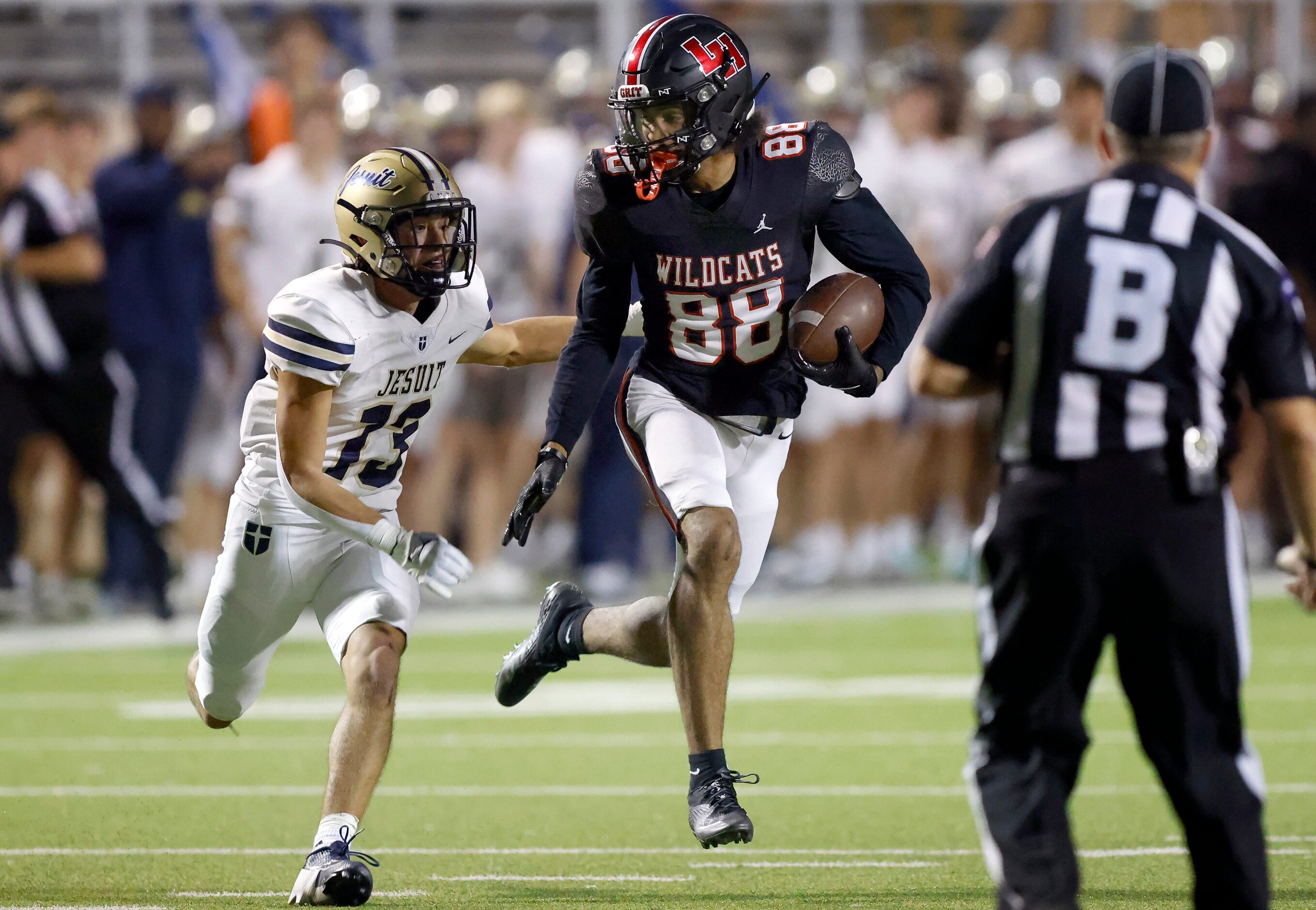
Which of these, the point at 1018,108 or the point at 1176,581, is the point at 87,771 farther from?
the point at 1018,108

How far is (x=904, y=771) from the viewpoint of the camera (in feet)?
18.5

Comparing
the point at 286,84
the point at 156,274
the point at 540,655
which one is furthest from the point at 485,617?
the point at 540,655

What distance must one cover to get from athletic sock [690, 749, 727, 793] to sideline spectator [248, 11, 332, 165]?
5865 millimetres

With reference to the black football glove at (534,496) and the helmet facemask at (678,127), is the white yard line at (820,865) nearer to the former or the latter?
the black football glove at (534,496)

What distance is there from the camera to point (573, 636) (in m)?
4.88

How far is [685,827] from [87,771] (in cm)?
186

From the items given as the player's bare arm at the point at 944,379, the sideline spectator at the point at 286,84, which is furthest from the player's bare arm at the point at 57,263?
the player's bare arm at the point at 944,379

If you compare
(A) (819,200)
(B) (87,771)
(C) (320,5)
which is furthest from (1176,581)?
(C) (320,5)

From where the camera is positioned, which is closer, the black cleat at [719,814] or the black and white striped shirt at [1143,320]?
the black and white striped shirt at [1143,320]

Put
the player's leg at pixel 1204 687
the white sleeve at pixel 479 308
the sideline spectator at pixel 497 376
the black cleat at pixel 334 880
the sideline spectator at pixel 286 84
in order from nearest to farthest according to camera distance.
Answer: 1. the player's leg at pixel 1204 687
2. the black cleat at pixel 334 880
3. the white sleeve at pixel 479 308
4. the sideline spectator at pixel 497 376
5. the sideline spectator at pixel 286 84

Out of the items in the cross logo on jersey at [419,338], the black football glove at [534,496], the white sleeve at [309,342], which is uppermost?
the white sleeve at [309,342]

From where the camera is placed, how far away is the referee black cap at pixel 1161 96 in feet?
10.1

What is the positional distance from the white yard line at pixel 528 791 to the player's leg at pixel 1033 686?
2.13m

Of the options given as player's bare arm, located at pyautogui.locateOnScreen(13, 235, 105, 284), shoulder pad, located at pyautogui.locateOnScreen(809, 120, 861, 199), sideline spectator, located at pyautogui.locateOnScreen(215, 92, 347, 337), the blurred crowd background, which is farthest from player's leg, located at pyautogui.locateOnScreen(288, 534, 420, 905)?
player's bare arm, located at pyautogui.locateOnScreen(13, 235, 105, 284)
